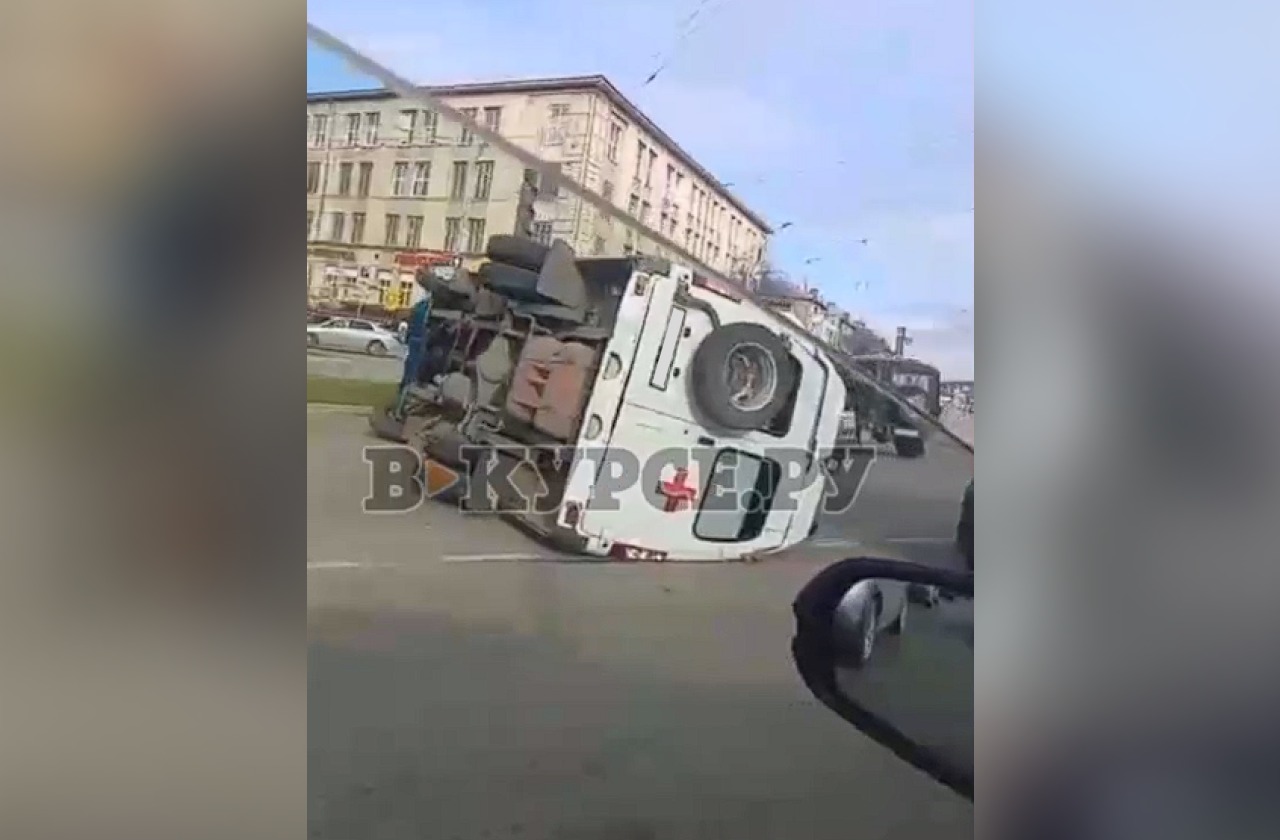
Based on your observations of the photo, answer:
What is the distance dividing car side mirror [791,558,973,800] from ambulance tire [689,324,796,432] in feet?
1.07

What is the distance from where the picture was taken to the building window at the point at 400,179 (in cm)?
177

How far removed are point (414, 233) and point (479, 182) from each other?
0.48 feet

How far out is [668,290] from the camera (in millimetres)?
1855

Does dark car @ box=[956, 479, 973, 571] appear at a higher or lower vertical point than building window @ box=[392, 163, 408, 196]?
lower

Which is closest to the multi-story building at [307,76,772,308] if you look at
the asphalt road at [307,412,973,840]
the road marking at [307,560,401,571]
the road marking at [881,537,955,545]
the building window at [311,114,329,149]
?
the building window at [311,114,329,149]

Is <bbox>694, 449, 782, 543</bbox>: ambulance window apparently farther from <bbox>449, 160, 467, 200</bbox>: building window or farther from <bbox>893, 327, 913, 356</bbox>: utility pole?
<bbox>449, 160, 467, 200</bbox>: building window

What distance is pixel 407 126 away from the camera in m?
1.77

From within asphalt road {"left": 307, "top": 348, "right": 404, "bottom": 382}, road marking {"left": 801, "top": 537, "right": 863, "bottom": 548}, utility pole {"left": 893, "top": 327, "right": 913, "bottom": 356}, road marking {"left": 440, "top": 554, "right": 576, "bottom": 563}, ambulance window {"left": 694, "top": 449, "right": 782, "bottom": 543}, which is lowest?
road marking {"left": 440, "top": 554, "right": 576, "bottom": 563}

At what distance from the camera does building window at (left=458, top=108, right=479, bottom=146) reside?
1769mm

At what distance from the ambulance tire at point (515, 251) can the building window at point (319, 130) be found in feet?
1.07
